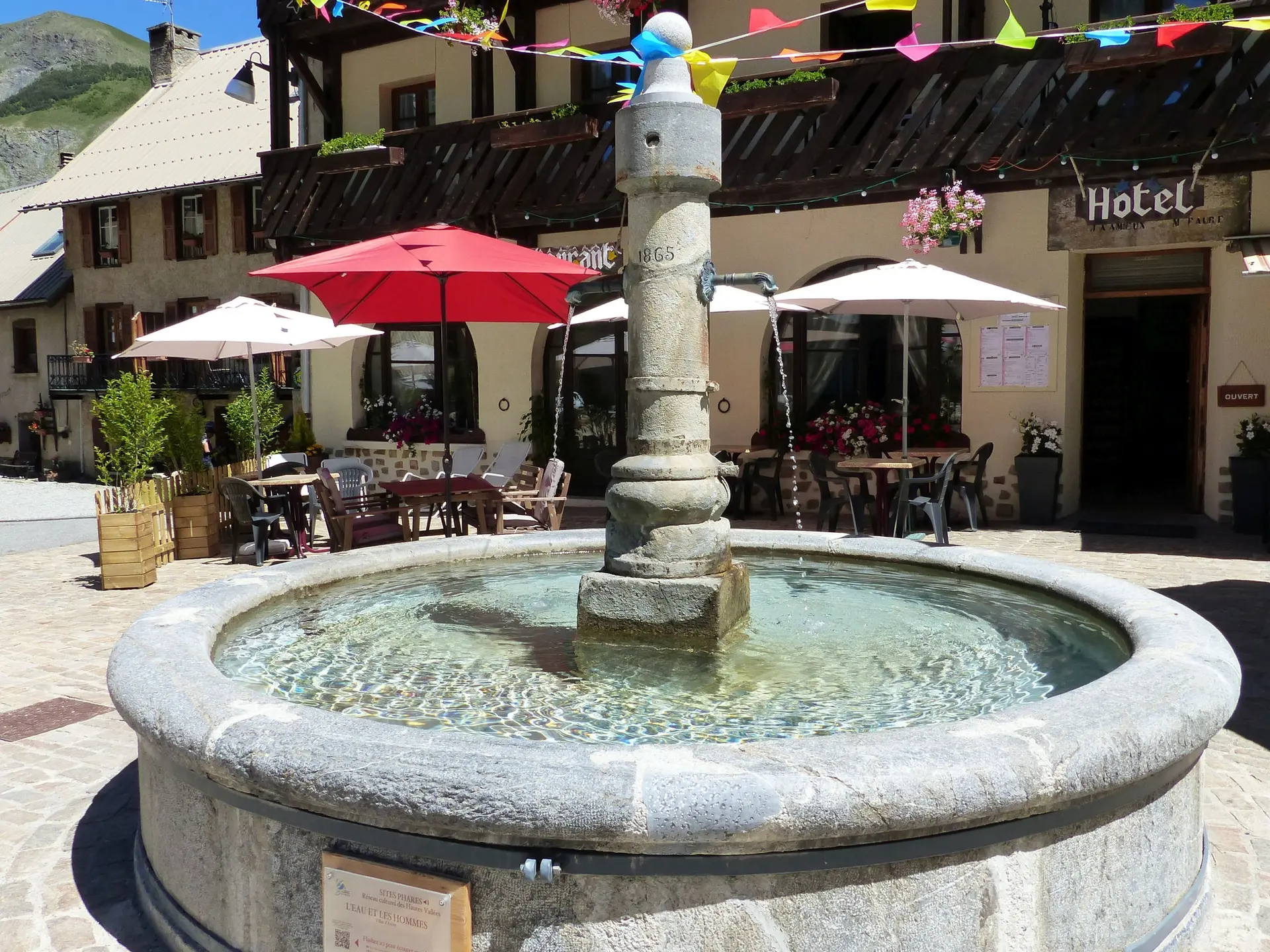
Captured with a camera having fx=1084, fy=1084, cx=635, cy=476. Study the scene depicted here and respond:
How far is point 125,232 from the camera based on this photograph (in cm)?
2362

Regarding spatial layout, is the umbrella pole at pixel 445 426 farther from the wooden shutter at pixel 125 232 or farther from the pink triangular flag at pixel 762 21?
the wooden shutter at pixel 125 232

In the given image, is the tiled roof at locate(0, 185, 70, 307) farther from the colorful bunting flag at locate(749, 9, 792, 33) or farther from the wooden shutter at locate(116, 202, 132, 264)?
the colorful bunting flag at locate(749, 9, 792, 33)

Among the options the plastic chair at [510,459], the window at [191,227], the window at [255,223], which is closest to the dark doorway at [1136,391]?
the plastic chair at [510,459]

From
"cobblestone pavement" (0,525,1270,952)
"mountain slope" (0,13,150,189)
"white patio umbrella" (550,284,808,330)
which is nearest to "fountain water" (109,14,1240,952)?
"cobblestone pavement" (0,525,1270,952)

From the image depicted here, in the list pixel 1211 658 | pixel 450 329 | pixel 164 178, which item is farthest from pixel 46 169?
pixel 1211 658

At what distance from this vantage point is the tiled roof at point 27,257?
1010 inches

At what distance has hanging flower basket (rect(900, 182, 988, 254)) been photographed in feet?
32.8

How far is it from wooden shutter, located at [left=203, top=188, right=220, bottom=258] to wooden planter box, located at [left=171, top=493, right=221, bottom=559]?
1400cm

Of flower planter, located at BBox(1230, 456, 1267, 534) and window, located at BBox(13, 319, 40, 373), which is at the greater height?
window, located at BBox(13, 319, 40, 373)

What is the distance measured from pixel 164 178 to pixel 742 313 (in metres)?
15.9

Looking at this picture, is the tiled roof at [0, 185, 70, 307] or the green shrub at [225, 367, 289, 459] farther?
the tiled roof at [0, 185, 70, 307]

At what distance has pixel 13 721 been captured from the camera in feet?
16.3

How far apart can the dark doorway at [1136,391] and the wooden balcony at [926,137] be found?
15.3 feet

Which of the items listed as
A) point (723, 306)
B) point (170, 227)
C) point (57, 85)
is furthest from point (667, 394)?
point (57, 85)
